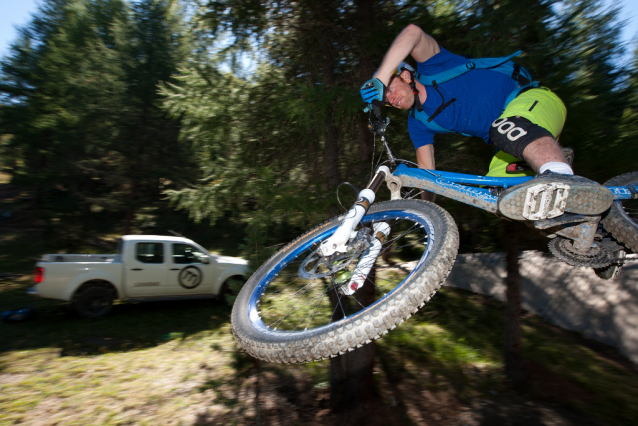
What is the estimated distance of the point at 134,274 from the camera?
9.38 m

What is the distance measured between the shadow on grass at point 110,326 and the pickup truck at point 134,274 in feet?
1.46

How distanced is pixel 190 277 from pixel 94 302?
2.20 metres

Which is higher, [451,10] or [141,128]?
[141,128]

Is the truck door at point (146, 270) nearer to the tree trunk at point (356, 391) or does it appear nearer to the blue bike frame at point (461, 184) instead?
the tree trunk at point (356, 391)

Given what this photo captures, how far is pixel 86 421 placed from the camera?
525cm

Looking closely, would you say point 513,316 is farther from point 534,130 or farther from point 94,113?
point 94,113

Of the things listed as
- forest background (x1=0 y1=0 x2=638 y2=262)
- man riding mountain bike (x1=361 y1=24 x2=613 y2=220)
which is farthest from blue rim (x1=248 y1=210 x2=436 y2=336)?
forest background (x1=0 y1=0 x2=638 y2=262)

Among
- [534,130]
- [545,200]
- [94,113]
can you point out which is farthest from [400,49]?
[94,113]

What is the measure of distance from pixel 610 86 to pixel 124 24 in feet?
60.5

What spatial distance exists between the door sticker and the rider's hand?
8.50m

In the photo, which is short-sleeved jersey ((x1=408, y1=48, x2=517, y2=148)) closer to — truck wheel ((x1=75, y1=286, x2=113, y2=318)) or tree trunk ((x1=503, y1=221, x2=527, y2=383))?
tree trunk ((x1=503, y1=221, x2=527, y2=383))

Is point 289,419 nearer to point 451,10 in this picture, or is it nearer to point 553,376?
point 553,376

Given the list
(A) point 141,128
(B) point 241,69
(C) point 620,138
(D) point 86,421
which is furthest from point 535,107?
(A) point 141,128

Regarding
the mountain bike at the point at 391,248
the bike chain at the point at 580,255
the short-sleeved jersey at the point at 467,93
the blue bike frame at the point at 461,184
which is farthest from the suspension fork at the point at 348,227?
the bike chain at the point at 580,255
